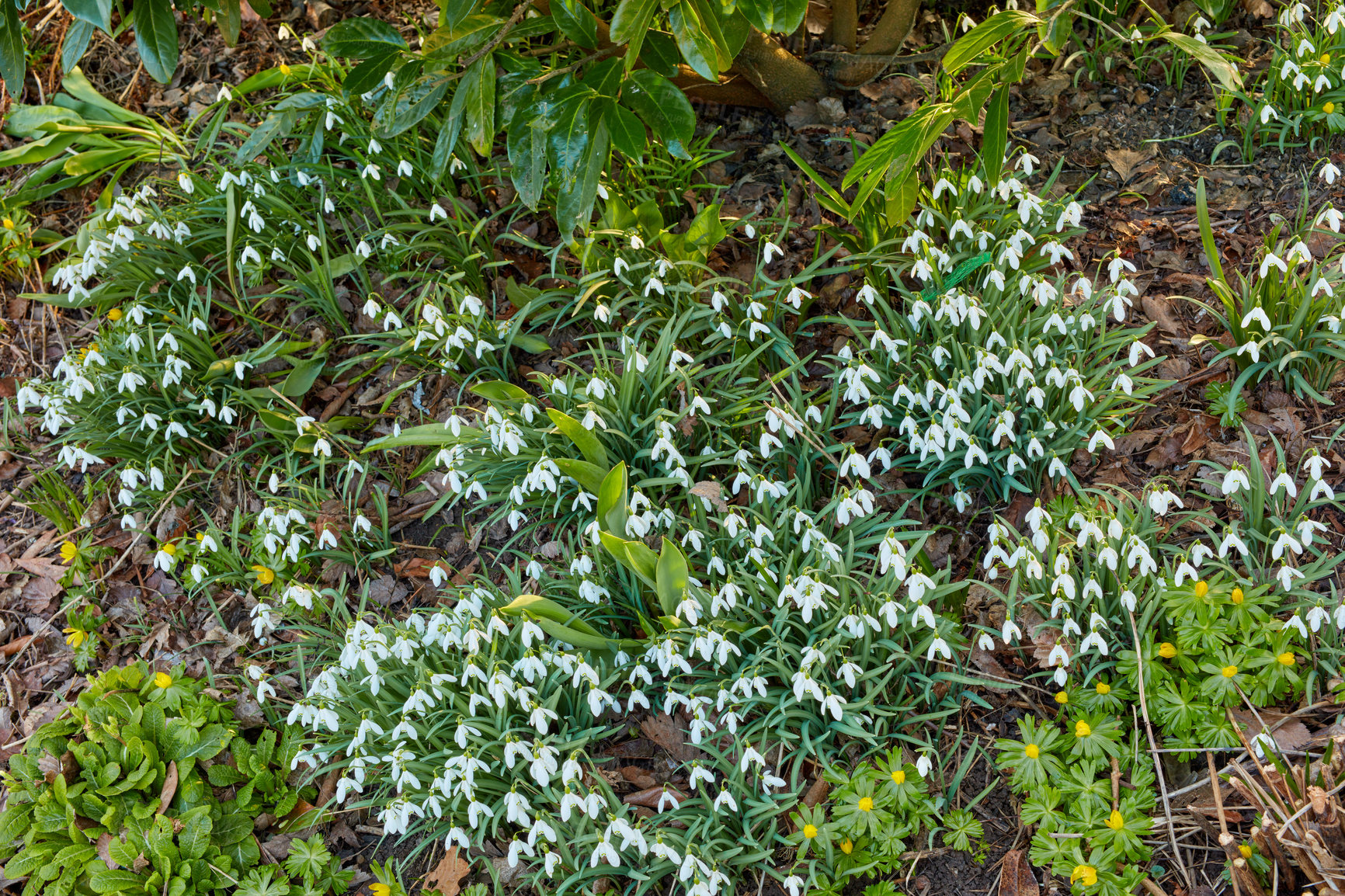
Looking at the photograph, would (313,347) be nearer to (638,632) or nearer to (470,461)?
(470,461)

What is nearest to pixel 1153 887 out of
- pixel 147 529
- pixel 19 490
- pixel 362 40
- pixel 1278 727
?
pixel 1278 727

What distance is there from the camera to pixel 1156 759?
6.95ft

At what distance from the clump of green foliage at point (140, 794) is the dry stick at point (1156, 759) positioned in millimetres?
2182

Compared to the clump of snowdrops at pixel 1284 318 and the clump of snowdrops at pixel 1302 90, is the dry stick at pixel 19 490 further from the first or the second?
the clump of snowdrops at pixel 1302 90

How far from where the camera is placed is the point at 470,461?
2930 millimetres

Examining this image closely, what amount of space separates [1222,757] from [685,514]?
146cm

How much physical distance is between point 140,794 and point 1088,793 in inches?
94.9

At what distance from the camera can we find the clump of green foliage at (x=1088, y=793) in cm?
203

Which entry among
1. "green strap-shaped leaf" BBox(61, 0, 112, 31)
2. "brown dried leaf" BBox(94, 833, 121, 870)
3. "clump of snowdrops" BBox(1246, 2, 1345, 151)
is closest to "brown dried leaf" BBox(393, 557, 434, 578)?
"brown dried leaf" BBox(94, 833, 121, 870)

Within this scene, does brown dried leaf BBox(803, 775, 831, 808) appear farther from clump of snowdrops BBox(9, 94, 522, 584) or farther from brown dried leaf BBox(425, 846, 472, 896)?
clump of snowdrops BBox(9, 94, 522, 584)

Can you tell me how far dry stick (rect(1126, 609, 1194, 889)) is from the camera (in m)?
2.05

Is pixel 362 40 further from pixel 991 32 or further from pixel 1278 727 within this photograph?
pixel 1278 727

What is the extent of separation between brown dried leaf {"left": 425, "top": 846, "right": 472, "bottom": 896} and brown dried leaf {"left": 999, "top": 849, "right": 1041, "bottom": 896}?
1.29 metres

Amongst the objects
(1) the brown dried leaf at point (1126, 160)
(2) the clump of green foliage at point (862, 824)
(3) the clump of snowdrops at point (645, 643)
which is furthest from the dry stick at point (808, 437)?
(1) the brown dried leaf at point (1126, 160)
